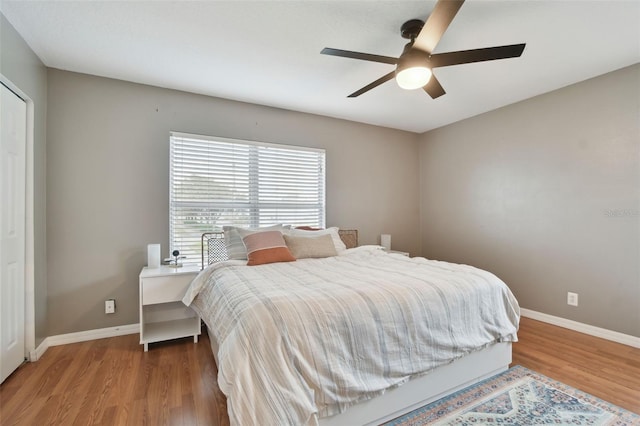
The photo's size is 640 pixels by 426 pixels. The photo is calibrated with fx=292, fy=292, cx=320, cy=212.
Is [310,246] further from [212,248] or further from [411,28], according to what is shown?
[411,28]

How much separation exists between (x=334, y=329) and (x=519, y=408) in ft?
4.40

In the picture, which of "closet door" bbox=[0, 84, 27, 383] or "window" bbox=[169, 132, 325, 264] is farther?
"window" bbox=[169, 132, 325, 264]

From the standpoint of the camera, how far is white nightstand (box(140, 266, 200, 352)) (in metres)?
2.57

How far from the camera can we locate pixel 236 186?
3510 mm

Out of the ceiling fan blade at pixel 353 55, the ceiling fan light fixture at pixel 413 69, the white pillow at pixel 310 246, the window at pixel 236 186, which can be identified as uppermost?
the ceiling fan blade at pixel 353 55

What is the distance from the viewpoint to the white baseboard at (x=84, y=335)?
2.60 m

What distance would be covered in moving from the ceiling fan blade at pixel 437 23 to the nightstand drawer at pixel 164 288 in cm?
263

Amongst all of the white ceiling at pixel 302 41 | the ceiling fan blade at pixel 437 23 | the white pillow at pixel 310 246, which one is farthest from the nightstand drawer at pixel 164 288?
the ceiling fan blade at pixel 437 23

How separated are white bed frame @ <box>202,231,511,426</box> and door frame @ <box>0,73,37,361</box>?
2528mm

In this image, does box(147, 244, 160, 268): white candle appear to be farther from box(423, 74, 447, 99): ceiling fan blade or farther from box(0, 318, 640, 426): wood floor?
box(423, 74, 447, 99): ceiling fan blade

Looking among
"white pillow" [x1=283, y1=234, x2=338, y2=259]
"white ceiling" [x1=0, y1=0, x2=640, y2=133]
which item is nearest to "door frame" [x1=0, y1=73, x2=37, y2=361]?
"white ceiling" [x1=0, y1=0, x2=640, y2=133]

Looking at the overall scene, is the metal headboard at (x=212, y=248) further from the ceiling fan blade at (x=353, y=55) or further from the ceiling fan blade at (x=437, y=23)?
the ceiling fan blade at (x=437, y=23)

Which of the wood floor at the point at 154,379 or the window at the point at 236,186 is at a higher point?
the window at the point at 236,186

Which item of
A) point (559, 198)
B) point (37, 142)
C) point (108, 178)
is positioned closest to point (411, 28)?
point (559, 198)
